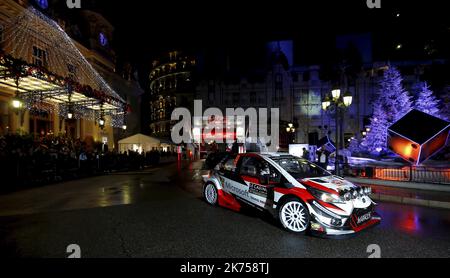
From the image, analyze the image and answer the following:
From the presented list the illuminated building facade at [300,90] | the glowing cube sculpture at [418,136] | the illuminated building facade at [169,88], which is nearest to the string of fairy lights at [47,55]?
the glowing cube sculpture at [418,136]

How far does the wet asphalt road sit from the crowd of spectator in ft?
14.7

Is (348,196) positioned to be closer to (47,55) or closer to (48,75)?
(48,75)

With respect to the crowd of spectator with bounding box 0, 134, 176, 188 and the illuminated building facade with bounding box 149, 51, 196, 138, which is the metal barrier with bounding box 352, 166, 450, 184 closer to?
the crowd of spectator with bounding box 0, 134, 176, 188

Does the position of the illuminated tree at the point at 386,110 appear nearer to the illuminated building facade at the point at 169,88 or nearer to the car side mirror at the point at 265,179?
the car side mirror at the point at 265,179

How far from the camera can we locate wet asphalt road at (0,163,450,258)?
176 inches

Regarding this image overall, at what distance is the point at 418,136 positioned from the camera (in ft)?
42.0

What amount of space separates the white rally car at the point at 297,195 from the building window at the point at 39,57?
62.3 ft

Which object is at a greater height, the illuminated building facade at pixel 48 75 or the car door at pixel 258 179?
the illuminated building facade at pixel 48 75

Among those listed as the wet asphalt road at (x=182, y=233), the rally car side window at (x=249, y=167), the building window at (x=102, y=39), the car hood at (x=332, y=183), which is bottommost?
the wet asphalt road at (x=182, y=233)

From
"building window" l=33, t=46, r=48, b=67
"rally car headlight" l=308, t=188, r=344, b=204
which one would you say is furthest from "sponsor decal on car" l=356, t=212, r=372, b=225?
"building window" l=33, t=46, r=48, b=67

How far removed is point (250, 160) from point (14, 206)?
284 inches

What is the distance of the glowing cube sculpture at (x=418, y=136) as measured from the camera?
1243 centimetres
